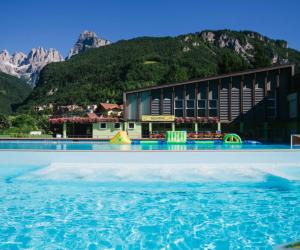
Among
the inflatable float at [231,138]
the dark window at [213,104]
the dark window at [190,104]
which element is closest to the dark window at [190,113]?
the dark window at [190,104]

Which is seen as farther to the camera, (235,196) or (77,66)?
(77,66)

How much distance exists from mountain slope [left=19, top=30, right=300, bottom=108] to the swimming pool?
6507 centimetres

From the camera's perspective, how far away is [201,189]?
10.1 m

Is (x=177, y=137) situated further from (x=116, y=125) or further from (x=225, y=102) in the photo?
(x=225, y=102)

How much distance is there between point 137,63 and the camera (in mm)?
101875

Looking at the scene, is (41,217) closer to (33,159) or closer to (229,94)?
(33,159)

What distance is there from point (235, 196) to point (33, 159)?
8.88 metres

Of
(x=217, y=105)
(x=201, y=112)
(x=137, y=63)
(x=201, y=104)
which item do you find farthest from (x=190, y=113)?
(x=137, y=63)

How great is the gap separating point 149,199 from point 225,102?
23.9 metres

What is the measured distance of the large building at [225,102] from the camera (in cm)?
3112

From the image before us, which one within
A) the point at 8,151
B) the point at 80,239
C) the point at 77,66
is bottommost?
the point at 80,239

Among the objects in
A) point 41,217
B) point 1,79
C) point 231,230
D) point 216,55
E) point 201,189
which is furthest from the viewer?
point 1,79

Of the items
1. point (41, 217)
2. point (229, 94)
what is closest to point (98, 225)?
point (41, 217)

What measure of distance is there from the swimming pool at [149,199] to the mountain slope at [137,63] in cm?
6507
